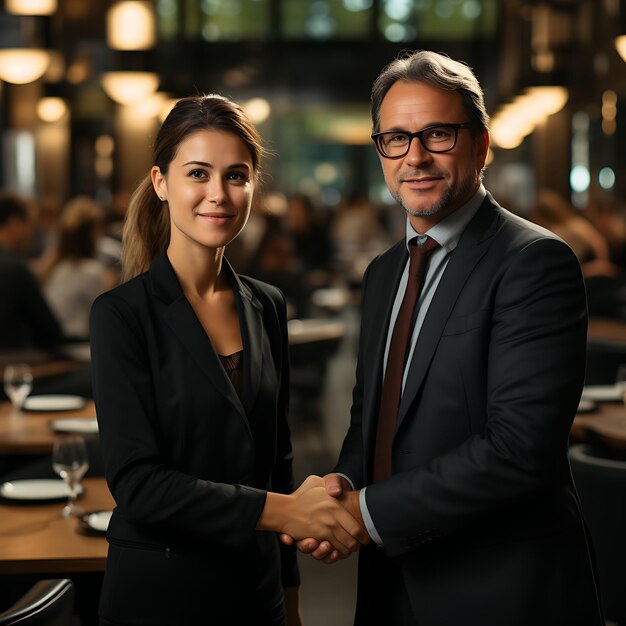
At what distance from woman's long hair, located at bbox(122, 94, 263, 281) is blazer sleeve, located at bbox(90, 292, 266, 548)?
0.34 meters

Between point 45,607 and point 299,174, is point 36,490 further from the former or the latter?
point 299,174

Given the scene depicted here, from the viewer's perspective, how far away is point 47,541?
267 cm

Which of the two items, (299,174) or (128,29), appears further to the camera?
(299,174)

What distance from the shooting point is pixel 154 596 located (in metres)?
2.04

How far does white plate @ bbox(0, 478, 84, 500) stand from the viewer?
119 inches

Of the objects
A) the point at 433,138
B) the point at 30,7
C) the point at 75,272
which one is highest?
the point at 30,7

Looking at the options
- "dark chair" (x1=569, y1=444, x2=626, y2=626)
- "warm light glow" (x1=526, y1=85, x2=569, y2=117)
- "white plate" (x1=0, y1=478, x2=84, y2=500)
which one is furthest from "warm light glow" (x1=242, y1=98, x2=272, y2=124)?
"white plate" (x1=0, y1=478, x2=84, y2=500)

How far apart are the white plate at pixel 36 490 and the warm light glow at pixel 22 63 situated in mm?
4354

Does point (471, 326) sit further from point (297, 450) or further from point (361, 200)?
point (361, 200)

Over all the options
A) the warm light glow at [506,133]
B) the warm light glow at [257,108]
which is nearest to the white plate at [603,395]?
the warm light glow at [506,133]

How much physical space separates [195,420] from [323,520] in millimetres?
349

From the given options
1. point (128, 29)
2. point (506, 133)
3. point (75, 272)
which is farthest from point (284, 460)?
point (506, 133)

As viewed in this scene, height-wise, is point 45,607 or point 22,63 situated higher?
point 22,63

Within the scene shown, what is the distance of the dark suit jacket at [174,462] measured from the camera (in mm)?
1983
